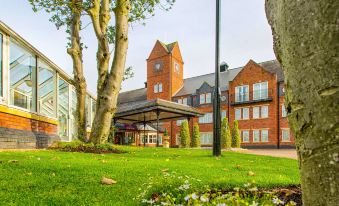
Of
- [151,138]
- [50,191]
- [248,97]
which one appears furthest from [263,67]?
Answer: [50,191]

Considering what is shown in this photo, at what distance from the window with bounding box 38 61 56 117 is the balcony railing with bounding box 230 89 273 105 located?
26937mm

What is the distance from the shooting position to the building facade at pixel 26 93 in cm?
896

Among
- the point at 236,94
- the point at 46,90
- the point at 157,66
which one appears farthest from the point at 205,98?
the point at 46,90

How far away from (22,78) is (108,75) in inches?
123

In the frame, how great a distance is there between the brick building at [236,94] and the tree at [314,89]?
110 feet

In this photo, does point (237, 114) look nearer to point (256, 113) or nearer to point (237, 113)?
point (237, 113)

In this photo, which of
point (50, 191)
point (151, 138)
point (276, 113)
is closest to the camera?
point (50, 191)

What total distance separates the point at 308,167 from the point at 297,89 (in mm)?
311

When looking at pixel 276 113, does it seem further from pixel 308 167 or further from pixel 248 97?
pixel 308 167

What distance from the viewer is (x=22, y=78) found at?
35.0 ft

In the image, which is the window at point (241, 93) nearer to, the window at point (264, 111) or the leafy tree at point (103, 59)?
the window at point (264, 111)

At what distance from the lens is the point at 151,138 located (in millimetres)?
42812

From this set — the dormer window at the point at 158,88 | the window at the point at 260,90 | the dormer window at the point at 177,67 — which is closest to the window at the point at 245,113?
the window at the point at 260,90

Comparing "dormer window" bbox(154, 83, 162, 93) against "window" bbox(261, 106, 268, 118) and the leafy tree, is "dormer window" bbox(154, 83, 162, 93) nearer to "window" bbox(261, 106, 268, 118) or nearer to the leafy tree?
"window" bbox(261, 106, 268, 118)
